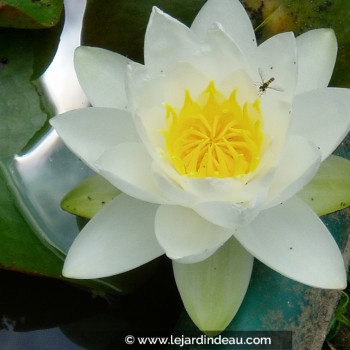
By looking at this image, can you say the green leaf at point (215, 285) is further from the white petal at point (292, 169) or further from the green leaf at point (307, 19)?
the green leaf at point (307, 19)

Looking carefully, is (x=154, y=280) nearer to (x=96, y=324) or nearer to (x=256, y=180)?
(x=96, y=324)

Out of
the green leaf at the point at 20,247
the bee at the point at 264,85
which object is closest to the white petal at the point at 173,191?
the bee at the point at 264,85

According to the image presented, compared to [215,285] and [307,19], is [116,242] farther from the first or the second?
[307,19]

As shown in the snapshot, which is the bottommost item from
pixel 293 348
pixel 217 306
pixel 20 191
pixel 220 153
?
pixel 293 348

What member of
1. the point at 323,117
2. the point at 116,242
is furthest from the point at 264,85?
the point at 116,242

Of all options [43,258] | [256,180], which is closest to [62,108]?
[43,258]

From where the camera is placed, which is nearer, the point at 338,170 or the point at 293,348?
the point at 338,170
